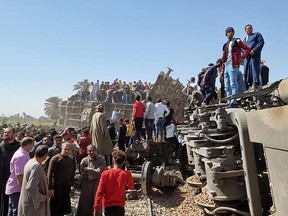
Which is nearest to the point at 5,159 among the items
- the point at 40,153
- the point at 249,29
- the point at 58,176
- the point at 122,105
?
the point at 58,176

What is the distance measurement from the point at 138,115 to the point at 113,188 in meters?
7.03

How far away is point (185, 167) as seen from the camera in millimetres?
11312

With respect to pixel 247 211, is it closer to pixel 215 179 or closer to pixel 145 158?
pixel 215 179

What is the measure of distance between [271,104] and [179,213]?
166 inches

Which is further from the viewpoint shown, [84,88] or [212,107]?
[84,88]

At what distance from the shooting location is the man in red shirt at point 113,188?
188 inches

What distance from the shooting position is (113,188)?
4.82 meters

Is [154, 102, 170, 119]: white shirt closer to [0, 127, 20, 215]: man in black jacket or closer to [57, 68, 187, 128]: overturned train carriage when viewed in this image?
[57, 68, 187, 128]: overturned train carriage

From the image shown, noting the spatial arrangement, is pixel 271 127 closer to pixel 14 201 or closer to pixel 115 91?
pixel 14 201

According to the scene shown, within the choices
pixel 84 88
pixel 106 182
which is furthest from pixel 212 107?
pixel 84 88

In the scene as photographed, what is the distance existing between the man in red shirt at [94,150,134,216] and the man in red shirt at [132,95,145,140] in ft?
22.2

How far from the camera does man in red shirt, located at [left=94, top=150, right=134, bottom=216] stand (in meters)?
4.79

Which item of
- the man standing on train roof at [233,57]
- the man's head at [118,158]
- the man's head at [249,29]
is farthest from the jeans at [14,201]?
the man's head at [249,29]

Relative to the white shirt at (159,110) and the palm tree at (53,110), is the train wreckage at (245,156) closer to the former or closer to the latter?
the white shirt at (159,110)
